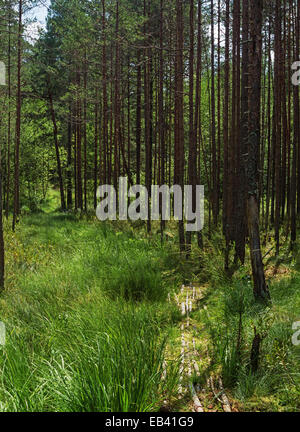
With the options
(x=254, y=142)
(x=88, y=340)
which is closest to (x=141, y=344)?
(x=88, y=340)

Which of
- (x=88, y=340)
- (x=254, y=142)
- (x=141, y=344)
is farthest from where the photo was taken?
(x=254, y=142)

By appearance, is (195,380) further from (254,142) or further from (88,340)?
(254,142)

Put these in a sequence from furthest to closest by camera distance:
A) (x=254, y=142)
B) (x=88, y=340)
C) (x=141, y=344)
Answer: (x=254, y=142) < (x=88, y=340) < (x=141, y=344)

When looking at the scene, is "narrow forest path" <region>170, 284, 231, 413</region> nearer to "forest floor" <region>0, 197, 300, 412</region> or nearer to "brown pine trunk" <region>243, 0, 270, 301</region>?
"forest floor" <region>0, 197, 300, 412</region>

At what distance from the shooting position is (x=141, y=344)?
114 inches

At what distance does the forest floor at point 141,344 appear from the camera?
2.43 meters

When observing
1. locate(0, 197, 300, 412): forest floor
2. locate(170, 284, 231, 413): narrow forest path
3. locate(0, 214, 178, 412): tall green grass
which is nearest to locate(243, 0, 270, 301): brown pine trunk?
locate(0, 197, 300, 412): forest floor

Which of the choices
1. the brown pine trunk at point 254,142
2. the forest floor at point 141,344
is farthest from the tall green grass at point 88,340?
the brown pine trunk at point 254,142

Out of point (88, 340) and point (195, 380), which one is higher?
point (88, 340)

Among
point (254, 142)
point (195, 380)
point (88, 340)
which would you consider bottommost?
point (195, 380)

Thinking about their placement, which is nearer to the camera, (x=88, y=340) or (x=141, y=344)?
(x=141, y=344)

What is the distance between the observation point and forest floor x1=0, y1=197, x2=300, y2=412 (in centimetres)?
243

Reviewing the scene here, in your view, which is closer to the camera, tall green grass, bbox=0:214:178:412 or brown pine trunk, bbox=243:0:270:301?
tall green grass, bbox=0:214:178:412
